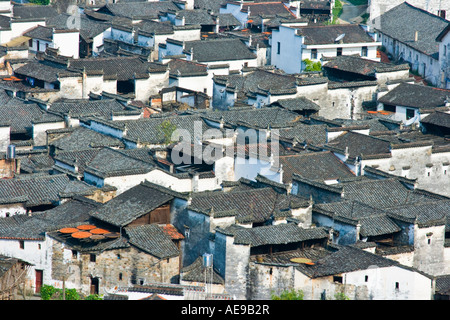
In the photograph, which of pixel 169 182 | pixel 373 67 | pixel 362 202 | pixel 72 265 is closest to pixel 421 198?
pixel 362 202

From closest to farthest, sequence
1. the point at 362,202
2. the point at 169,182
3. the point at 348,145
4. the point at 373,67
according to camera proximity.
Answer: the point at 362,202 < the point at 169,182 < the point at 348,145 < the point at 373,67

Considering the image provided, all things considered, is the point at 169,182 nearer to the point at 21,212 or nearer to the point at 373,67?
the point at 21,212

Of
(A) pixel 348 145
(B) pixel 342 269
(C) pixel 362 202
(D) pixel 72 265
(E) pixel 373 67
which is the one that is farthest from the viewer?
(E) pixel 373 67

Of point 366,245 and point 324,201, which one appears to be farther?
point 324,201

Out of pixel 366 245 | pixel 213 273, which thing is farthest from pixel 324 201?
pixel 213 273

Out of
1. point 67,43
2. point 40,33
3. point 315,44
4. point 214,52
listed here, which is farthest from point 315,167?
point 40,33

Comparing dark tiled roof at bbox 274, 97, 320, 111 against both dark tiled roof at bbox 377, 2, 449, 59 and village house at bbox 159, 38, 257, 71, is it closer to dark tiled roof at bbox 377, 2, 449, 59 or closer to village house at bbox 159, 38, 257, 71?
village house at bbox 159, 38, 257, 71
